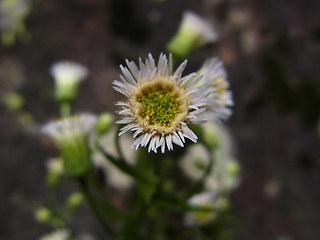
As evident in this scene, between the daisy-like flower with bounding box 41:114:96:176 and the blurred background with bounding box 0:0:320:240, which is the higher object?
the blurred background with bounding box 0:0:320:240

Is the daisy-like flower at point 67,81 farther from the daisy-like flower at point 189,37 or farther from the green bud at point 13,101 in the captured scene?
the green bud at point 13,101

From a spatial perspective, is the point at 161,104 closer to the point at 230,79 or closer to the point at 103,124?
the point at 103,124

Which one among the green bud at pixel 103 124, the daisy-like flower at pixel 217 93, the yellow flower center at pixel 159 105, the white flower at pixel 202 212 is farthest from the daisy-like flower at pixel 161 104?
the white flower at pixel 202 212

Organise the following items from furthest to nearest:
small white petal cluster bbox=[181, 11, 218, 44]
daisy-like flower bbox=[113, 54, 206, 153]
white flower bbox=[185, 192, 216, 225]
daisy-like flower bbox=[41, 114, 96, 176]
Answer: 1. white flower bbox=[185, 192, 216, 225]
2. small white petal cluster bbox=[181, 11, 218, 44]
3. daisy-like flower bbox=[41, 114, 96, 176]
4. daisy-like flower bbox=[113, 54, 206, 153]

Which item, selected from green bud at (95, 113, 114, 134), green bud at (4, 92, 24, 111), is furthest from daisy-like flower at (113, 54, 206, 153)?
green bud at (4, 92, 24, 111)

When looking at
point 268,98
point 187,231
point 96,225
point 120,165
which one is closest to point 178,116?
point 120,165

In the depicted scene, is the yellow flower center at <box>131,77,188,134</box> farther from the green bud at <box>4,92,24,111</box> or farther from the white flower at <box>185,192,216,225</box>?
the green bud at <box>4,92,24,111</box>
